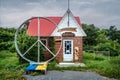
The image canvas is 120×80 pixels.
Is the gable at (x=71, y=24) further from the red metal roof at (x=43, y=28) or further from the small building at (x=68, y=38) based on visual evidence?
the red metal roof at (x=43, y=28)

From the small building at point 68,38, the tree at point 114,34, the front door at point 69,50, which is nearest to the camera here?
the small building at point 68,38

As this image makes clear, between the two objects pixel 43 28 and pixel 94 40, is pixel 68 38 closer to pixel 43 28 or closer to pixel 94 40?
pixel 43 28

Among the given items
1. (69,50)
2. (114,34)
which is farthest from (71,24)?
(114,34)

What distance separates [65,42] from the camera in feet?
72.4

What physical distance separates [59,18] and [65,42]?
10.3 ft

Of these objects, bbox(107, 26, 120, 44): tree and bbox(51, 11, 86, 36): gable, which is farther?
bbox(107, 26, 120, 44): tree

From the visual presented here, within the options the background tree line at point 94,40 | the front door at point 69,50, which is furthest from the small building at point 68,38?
the background tree line at point 94,40

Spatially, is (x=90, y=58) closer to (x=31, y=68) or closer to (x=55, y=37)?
(x=55, y=37)

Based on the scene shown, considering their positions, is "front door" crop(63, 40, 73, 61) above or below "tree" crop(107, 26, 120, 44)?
below

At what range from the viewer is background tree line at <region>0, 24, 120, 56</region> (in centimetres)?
3037

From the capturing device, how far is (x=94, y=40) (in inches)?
1571

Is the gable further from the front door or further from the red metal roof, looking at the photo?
the front door

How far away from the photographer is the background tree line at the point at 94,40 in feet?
99.6

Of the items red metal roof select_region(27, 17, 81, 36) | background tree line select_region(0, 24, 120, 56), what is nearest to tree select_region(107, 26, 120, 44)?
background tree line select_region(0, 24, 120, 56)
